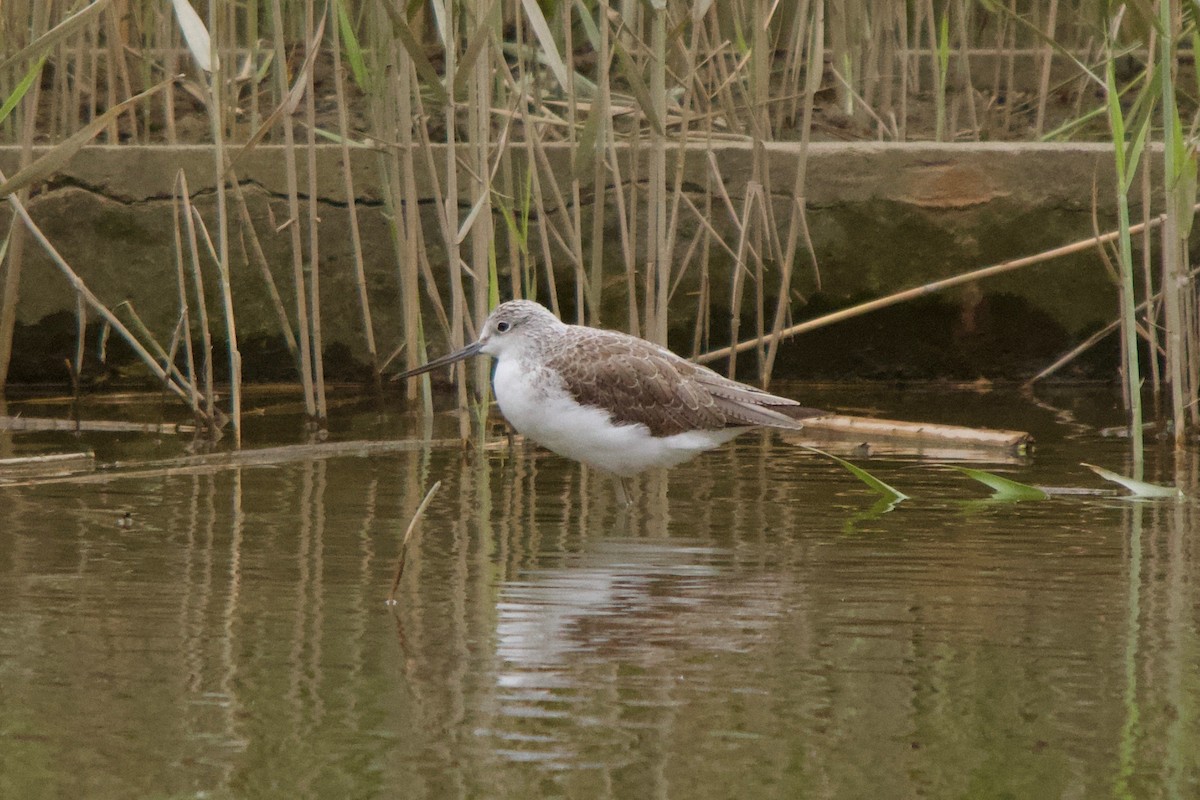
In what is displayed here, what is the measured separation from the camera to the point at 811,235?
310 inches

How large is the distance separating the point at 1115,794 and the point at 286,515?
3046 millimetres

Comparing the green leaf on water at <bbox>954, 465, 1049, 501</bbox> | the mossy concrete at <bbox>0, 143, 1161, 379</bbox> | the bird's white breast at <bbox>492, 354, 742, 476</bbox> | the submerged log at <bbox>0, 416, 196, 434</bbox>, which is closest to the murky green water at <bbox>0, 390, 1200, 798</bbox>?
the green leaf on water at <bbox>954, 465, 1049, 501</bbox>

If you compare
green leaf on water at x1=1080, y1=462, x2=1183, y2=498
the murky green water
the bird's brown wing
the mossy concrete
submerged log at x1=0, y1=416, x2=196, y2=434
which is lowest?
the murky green water

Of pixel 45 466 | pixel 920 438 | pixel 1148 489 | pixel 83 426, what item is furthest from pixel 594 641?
pixel 83 426

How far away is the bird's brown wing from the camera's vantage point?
556 centimetres

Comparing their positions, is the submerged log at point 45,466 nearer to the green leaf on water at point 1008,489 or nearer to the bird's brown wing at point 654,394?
the bird's brown wing at point 654,394

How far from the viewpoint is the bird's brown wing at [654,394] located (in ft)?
18.2

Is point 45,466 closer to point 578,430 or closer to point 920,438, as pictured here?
point 578,430

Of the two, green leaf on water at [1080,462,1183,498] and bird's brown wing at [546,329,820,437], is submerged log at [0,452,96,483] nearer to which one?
bird's brown wing at [546,329,820,437]

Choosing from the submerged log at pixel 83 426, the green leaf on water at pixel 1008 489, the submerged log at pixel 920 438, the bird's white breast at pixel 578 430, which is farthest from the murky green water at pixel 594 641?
the submerged log at pixel 83 426

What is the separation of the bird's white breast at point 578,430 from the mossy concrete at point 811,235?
7.06 feet

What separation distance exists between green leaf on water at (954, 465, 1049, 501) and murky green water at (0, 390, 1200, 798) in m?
0.07

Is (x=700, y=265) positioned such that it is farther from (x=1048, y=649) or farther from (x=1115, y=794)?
(x=1115, y=794)

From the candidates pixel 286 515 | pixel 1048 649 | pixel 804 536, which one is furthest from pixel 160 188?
pixel 1048 649
